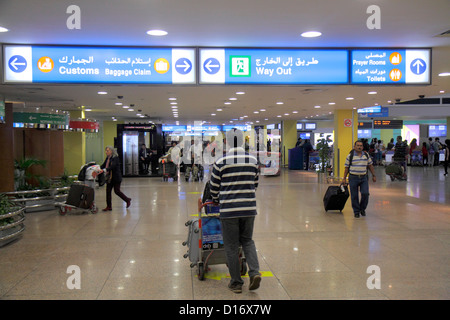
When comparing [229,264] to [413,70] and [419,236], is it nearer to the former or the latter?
[419,236]

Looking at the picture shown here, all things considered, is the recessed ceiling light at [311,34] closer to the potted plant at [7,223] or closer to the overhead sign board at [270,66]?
the overhead sign board at [270,66]

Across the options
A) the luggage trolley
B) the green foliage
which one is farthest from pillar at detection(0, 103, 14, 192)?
the luggage trolley

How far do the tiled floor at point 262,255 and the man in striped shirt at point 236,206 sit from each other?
0.29 m

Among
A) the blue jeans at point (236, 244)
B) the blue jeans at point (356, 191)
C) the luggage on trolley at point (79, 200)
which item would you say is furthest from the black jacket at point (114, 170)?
the blue jeans at point (236, 244)

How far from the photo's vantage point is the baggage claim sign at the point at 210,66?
272 inches

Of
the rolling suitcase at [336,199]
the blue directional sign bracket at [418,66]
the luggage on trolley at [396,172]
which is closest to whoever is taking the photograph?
the blue directional sign bracket at [418,66]

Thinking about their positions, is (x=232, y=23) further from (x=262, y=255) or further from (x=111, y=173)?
(x=111, y=173)

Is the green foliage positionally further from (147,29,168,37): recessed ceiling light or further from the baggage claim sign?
(147,29,168,37): recessed ceiling light

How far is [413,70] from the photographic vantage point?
742 centimetres

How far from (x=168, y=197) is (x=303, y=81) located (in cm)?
725

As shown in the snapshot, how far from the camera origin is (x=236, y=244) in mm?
4688

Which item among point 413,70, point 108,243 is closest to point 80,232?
point 108,243

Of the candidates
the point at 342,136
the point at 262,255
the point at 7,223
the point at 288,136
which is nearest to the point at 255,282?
the point at 262,255

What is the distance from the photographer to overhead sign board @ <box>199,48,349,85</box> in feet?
23.4
